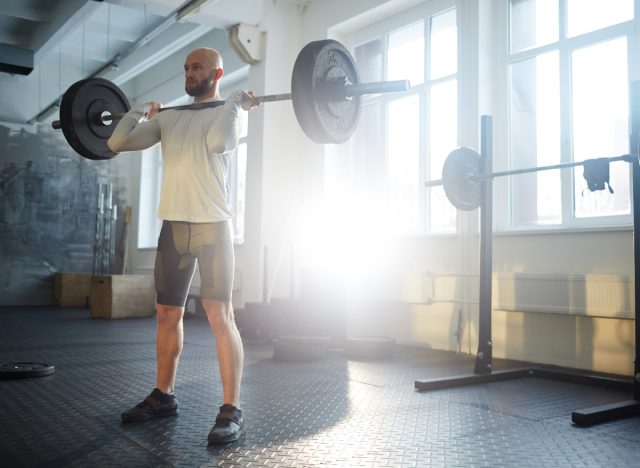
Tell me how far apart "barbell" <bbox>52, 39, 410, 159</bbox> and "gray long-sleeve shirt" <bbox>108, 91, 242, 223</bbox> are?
7 centimetres

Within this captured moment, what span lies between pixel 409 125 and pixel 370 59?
79 cm

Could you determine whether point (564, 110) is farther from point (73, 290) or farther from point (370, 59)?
point (73, 290)

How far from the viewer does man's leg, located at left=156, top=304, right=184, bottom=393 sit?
221 cm

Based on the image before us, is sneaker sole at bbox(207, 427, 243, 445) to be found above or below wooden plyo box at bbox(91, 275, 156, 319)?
below

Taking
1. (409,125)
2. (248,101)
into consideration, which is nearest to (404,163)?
(409,125)

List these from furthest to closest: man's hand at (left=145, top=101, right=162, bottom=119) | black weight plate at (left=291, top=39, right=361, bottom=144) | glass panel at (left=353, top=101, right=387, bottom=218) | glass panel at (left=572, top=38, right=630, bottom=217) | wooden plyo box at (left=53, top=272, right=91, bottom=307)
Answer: wooden plyo box at (left=53, top=272, right=91, bottom=307), glass panel at (left=353, top=101, right=387, bottom=218), glass panel at (left=572, top=38, right=630, bottom=217), man's hand at (left=145, top=101, right=162, bottom=119), black weight plate at (left=291, top=39, right=361, bottom=144)

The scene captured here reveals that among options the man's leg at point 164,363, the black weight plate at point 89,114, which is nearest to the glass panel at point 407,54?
the black weight plate at point 89,114

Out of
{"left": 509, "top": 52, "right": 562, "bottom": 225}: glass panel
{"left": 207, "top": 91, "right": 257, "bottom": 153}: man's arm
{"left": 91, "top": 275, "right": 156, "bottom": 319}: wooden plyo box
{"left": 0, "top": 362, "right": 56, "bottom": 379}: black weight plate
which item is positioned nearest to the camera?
{"left": 207, "top": 91, "right": 257, "bottom": 153}: man's arm

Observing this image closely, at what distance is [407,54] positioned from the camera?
5.08 metres

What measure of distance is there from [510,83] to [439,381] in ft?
7.33

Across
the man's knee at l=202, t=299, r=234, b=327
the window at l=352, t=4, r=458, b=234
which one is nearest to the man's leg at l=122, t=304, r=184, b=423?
the man's knee at l=202, t=299, r=234, b=327

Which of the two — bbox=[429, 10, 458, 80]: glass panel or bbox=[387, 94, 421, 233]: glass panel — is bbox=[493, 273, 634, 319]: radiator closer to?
bbox=[387, 94, 421, 233]: glass panel

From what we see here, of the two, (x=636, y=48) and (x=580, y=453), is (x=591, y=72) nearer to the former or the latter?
(x=636, y=48)

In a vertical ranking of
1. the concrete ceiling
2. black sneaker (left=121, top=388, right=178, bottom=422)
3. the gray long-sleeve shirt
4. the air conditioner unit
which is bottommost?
black sneaker (left=121, top=388, right=178, bottom=422)
